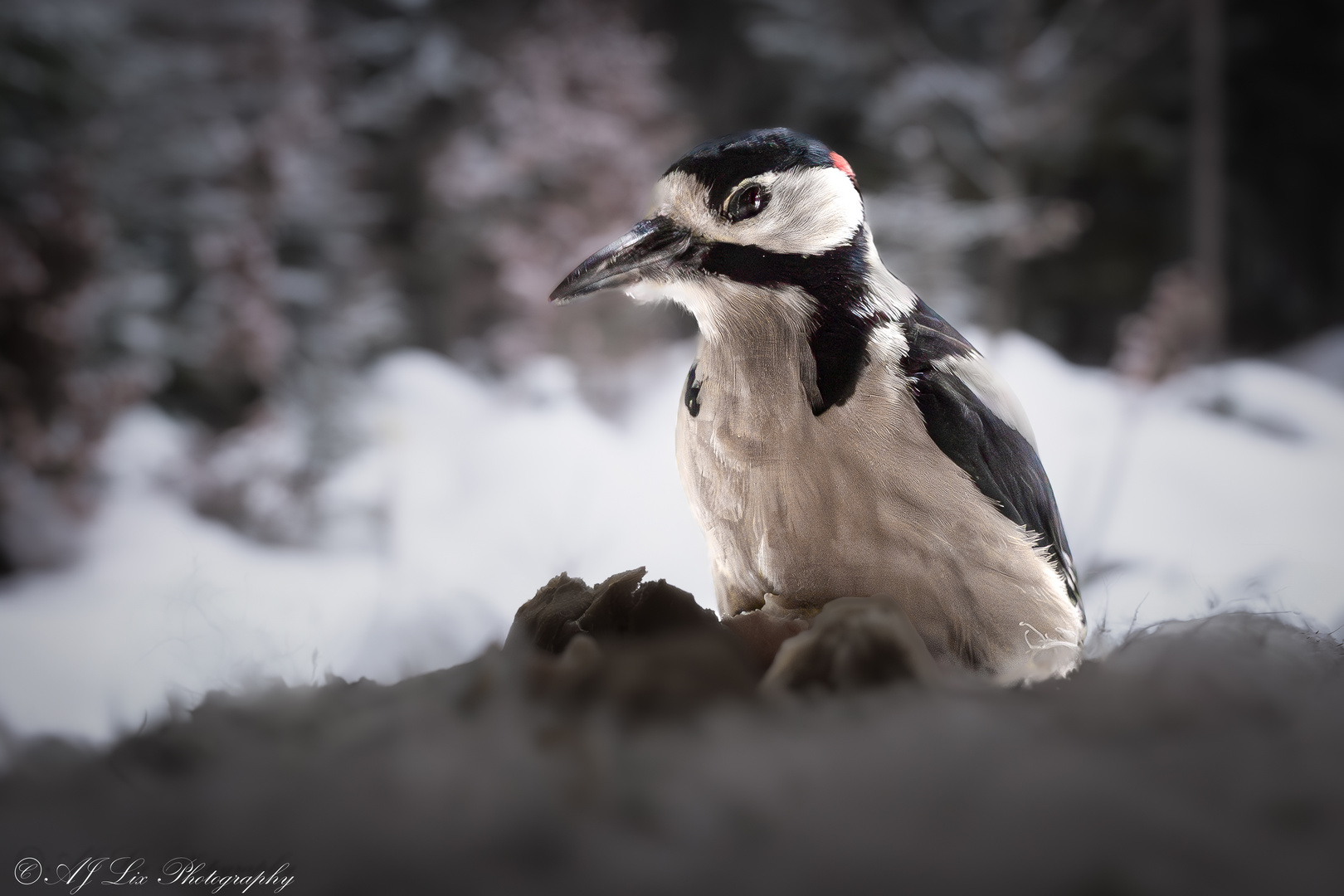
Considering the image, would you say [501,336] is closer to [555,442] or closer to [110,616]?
[555,442]

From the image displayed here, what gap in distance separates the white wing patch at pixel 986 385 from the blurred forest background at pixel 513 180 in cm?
122

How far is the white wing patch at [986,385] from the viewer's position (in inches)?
16.3

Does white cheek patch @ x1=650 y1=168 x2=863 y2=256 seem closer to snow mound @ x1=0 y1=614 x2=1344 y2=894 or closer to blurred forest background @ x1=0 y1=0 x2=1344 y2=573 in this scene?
snow mound @ x1=0 y1=614 x2=1344 y2=894

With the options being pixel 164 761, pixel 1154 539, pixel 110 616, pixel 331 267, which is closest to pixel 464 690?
pixel 164 761

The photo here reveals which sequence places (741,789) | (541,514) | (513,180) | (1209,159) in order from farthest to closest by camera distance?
(1209,159) < (513,180) < (541,514) < (741,789)

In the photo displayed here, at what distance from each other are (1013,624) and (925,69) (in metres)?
1.58

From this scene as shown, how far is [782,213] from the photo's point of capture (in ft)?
1.29

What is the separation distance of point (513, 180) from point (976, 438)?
152 centimetres

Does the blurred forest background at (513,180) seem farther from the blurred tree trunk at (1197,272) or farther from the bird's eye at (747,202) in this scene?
the bird's eye at (747,202)
